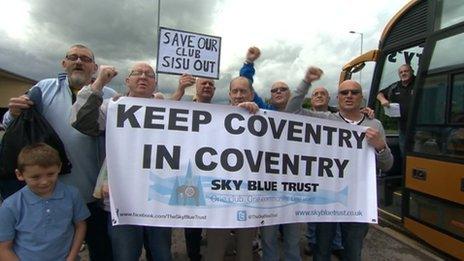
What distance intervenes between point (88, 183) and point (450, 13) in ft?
13.4

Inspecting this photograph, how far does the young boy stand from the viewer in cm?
238

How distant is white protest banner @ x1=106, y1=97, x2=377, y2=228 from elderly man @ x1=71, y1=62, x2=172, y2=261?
11 centimetres

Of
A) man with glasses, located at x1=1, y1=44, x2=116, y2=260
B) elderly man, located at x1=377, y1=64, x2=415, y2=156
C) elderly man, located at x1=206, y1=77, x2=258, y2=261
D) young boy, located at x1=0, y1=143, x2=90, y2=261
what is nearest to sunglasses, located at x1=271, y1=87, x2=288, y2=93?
elderly man, located at x1=206, y1=77, x2=258, y2=261

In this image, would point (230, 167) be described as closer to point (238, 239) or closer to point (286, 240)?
point (238, 239)

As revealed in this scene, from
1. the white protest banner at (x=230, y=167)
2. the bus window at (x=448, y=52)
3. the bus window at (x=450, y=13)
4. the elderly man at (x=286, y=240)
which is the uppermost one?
the bus window at (x=450, y=13)

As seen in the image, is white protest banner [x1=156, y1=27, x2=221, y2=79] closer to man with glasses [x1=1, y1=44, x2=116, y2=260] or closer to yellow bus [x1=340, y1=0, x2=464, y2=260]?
man with glasses [x1=1, y1=44, x2=116, y2=260]

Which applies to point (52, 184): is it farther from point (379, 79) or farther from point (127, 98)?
point (379, 79)

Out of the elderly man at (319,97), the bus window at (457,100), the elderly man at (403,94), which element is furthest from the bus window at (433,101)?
the elderly man at (319,97)

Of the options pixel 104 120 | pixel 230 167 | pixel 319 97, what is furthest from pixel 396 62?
pixel 104 120

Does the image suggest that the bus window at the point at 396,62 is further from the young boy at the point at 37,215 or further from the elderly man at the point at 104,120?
the young boy at the point at 37,215

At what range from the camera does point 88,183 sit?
2990 mm

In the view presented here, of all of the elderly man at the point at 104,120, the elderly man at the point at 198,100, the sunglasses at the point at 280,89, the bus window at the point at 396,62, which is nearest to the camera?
the elderly man at the point at 104,120

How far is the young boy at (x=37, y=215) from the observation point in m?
2.38

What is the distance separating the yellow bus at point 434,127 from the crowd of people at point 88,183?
115 centimetres
